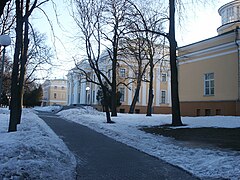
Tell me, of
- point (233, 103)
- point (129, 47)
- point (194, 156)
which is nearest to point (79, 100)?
point (129, 47)

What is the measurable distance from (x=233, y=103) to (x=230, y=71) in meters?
2.85

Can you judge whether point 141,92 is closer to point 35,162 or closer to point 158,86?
point 158,86

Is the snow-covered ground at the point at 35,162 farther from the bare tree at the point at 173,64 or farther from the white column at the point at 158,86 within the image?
the white column at the point at 158,86

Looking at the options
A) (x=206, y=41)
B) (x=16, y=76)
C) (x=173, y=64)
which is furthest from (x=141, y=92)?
(x=16, y=76)

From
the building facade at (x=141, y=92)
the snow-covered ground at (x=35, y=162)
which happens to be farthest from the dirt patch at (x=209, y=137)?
the building facade at (x=141, y=92)

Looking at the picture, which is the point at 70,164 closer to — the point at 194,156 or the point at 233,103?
the point at 194,156

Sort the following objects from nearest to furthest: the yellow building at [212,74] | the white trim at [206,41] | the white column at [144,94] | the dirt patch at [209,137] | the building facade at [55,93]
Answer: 1. the dirt patch at [209,137]
2. the yellow building at [212,74]
3. the white trim at [206,41]
4. the white column at [144,94]
5. the building facade at [55,93]

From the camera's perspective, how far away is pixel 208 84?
29906mm

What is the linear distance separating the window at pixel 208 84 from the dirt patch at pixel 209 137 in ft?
45.6

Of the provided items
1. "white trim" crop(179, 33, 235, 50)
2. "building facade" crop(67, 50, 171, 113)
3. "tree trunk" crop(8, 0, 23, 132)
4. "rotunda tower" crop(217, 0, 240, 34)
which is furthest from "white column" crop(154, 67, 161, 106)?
"tree trunk" crop(8, 0, 23, 132)

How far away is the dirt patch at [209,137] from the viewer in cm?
1171

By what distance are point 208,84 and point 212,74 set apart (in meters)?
1.09

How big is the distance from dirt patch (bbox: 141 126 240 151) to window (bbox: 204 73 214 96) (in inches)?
547

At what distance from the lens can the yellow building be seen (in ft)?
88.4
